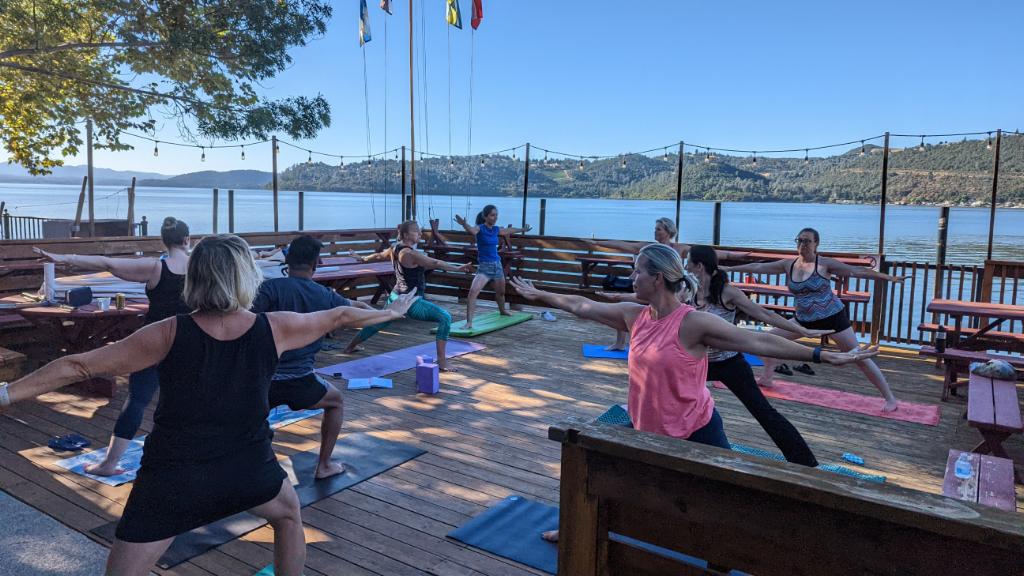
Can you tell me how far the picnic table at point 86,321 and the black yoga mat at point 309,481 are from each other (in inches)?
85.8

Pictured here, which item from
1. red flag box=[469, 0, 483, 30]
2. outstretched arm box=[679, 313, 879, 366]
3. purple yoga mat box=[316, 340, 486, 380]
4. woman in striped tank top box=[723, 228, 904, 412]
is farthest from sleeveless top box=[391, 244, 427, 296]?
red flag box=[469, 0, 483, 30]

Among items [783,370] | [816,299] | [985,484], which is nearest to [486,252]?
[783,370]

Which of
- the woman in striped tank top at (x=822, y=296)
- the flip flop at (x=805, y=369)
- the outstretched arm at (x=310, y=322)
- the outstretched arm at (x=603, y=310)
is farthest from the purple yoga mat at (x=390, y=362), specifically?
the outstretched arm at (x=310, y=322)

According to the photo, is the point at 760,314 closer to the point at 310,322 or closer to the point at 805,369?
the point at 310,322

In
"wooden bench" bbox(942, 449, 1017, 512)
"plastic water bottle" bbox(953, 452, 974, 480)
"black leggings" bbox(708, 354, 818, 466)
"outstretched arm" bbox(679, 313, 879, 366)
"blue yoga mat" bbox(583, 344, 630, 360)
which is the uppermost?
"outstretched arm" bbox(679, 313, 879, 366)

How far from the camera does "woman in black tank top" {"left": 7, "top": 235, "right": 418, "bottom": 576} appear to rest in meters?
2.21

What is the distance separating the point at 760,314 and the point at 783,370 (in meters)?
3.88

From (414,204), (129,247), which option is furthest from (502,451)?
(414,204)

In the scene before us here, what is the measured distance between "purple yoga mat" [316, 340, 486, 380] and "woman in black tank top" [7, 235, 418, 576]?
4788 millimetres

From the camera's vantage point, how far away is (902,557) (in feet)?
4.87

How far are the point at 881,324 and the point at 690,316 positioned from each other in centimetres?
768

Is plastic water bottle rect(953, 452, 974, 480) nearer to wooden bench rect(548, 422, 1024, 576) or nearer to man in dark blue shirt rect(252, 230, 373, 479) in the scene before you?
wooden bench rect(548, 422, 1024, 576)

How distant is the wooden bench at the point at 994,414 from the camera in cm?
457

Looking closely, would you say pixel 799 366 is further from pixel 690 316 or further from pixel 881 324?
pixel 690 316
